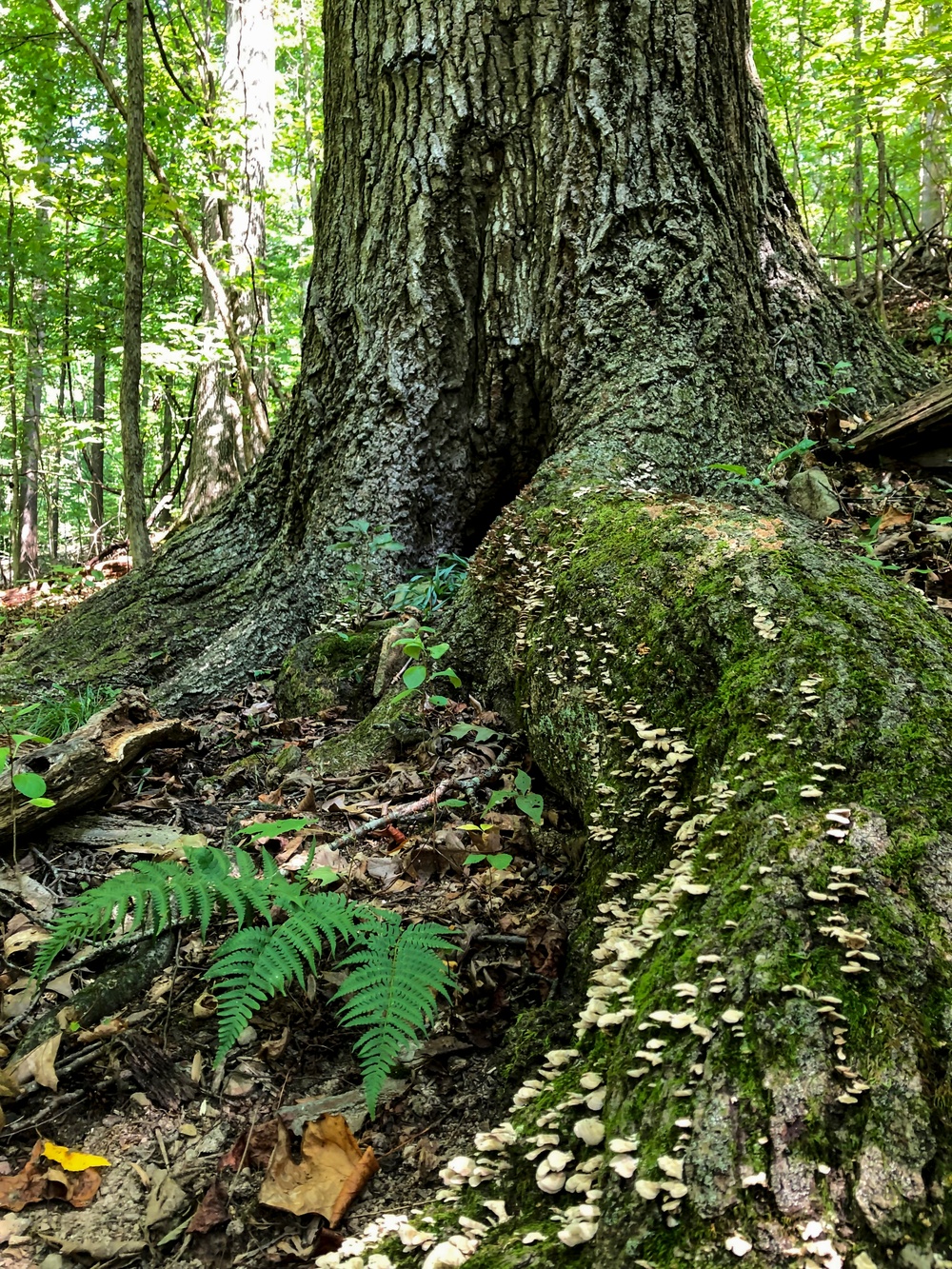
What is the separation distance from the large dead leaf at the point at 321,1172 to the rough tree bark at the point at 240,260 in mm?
7944

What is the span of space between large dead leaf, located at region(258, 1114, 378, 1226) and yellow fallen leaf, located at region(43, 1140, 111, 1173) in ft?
1.33

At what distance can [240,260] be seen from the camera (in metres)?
8.52

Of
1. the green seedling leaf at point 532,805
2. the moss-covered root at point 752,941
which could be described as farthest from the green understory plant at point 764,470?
the green seedling leaf at point 532,805

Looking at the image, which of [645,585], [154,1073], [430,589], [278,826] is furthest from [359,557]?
[154,1073]

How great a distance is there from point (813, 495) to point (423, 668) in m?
2.00

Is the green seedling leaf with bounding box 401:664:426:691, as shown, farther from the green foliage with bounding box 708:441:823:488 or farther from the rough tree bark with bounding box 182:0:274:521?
the rough tree bark with bounding box 182:0:274:521

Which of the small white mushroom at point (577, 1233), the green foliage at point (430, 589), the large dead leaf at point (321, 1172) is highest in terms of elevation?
the green foliage at point (430, 589)

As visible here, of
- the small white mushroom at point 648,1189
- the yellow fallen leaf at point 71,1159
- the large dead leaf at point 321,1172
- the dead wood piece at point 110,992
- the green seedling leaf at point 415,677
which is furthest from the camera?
the green seedling leaf at point 415,677

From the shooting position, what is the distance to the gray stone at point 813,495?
3.59 metres

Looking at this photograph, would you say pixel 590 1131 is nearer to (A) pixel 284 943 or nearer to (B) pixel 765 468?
Answer: (A) pixel 284 943

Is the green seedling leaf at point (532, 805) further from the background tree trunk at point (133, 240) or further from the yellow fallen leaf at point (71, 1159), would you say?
the background tree trunk at point (133, 240)

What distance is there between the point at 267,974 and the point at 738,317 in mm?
3659

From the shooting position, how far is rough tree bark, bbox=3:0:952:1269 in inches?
50.6

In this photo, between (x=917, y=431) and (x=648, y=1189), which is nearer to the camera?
(x=648, y=1189)
